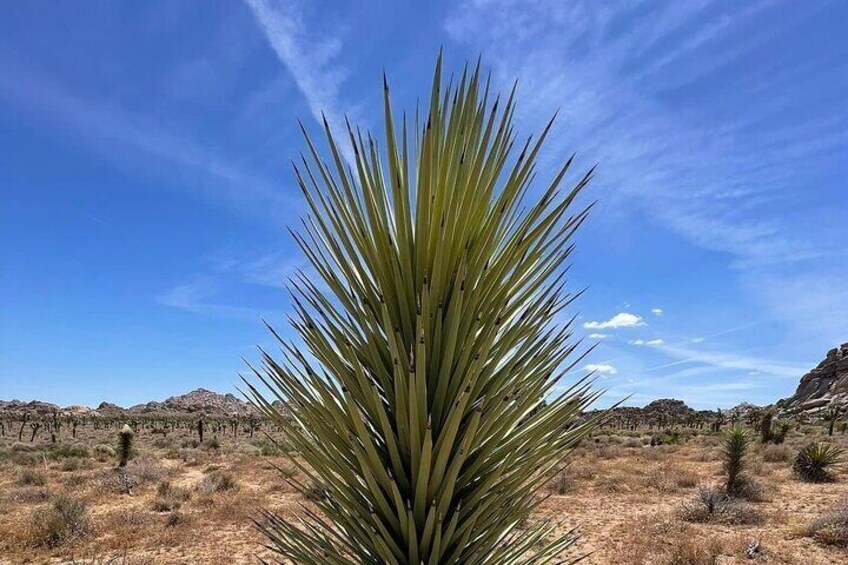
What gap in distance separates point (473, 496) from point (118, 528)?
12.3 meters

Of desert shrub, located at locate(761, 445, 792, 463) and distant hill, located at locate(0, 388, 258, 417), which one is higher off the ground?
distant hill, located at locate(0, 388, 258, 417)

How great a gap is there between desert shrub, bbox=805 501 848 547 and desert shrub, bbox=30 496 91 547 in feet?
45.9

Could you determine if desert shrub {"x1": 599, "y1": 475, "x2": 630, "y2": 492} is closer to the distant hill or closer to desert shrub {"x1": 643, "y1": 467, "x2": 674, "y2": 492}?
desert shrub {"x1": 643, "y1": 467, "x2": 674, "y2": 492}

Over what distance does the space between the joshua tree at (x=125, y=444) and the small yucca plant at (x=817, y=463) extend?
22.9 meters

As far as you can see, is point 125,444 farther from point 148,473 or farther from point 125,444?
point 148,473

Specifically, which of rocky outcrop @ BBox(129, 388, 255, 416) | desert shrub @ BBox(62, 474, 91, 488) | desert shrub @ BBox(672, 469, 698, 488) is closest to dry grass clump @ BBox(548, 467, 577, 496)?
desert shrub @ BBox(672, 469, 698, 488)

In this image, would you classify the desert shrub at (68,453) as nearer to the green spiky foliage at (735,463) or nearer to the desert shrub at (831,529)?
the green spiky foliage at (735,463)

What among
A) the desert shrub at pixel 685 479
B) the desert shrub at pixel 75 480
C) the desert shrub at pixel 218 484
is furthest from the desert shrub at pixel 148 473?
the desert shrub at pixel 685 479

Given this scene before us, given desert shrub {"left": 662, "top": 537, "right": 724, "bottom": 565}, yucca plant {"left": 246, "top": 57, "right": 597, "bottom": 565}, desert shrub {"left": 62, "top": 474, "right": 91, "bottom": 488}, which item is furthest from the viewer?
desert shrub {"left": 62, "top": 474, "right": 91, "bottom": 488}

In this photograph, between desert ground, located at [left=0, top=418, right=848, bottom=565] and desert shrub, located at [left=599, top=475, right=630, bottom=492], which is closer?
desert ground, located at [left=0, top=418, right=848, bottom=565]

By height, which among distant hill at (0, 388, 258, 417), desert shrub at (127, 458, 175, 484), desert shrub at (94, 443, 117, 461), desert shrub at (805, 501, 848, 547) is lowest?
desert shrub at (805, 501, 848, 547)

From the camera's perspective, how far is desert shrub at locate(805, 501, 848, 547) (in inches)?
366

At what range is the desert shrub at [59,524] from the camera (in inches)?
394

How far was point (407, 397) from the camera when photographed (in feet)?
4.60
